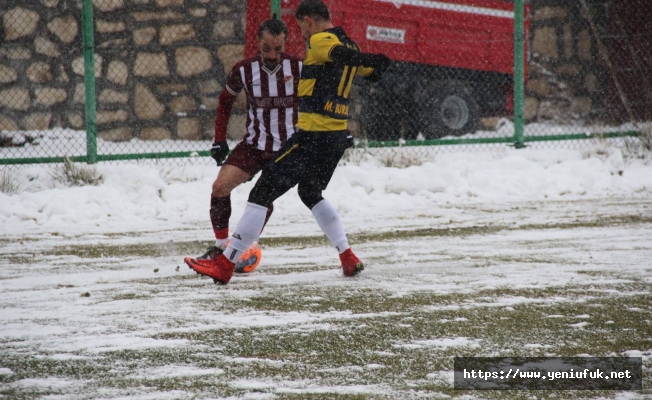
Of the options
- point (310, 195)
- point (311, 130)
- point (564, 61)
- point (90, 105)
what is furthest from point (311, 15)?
point (564, 61)

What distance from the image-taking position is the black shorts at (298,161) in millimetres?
5133

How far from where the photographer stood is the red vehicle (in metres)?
11.5

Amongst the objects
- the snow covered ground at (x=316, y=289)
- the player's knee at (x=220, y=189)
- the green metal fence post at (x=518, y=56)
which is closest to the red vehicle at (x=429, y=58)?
the green metal fence post at (x=518, y=56)

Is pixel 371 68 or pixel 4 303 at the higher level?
pixel 371 68

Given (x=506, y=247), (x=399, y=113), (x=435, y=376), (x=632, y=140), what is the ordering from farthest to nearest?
(x=399, y=113), (x=632, y=140), (x=506, y=247), (x=435, y=376)

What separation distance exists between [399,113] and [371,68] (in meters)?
6.89

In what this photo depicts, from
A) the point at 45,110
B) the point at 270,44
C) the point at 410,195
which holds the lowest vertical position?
the point at 410,195

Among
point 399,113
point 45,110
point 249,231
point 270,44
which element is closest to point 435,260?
point 249,231

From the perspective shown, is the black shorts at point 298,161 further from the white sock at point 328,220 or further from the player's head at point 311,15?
the player's head at point 311,15

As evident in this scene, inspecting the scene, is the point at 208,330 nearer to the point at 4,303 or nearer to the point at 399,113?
the point at 4,303

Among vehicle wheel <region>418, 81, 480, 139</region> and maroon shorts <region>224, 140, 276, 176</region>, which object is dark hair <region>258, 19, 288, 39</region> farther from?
A: vehicle wheel <region>418, 81, 480, 139</region>

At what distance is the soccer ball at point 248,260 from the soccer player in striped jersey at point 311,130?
0.45 metres

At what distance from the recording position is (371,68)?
521cm

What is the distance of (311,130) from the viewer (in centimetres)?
514
